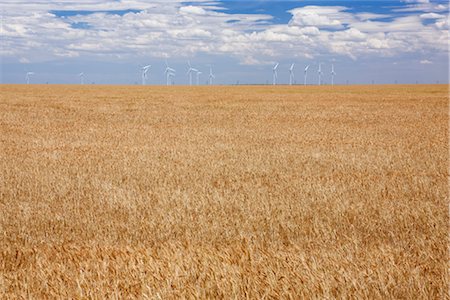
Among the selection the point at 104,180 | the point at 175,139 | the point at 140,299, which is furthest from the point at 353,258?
the point at 175,139

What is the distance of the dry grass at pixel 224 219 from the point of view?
16.0ft

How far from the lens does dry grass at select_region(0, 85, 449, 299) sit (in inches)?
192

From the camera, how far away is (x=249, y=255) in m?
5.65

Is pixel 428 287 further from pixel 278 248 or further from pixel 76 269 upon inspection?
pixel 76 269

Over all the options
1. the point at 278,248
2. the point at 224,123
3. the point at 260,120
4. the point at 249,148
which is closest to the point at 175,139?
the point at 249,148

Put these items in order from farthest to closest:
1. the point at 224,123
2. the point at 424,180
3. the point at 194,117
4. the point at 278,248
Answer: the point at 194,117, the point at 224,123, the point at 424,180, the point at 278,248

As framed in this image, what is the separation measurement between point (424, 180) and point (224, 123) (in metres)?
16.8

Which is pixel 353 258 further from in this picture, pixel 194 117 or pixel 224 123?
pixel 194 117

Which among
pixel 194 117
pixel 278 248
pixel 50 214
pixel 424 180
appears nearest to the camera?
pixel 278 248

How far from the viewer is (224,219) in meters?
7.83

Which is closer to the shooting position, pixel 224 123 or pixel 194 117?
pixel 224 123

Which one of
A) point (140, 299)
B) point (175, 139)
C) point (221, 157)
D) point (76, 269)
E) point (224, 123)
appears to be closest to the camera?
point (140, 299)

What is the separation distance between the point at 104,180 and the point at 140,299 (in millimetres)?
6920

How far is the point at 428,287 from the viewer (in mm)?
4676
